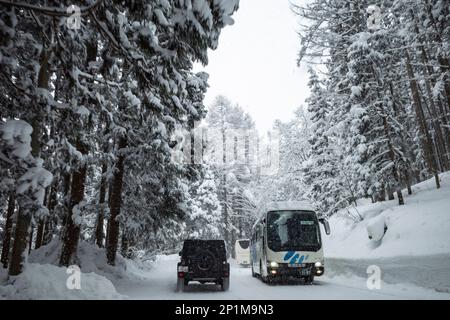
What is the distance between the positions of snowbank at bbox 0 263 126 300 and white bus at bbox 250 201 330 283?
318 inches

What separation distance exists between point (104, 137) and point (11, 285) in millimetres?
7561

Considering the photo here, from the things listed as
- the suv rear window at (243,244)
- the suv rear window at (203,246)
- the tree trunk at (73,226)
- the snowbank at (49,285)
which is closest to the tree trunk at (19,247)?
the snowbank at (49,285)

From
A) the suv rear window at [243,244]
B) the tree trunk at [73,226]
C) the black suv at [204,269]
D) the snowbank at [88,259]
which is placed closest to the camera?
the tree trunk at [73,226]

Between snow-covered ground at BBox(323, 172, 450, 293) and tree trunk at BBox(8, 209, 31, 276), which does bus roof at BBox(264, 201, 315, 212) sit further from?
tree trunk at BBox(8, 209, 31, 276)

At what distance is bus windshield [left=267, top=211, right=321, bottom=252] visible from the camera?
15.2 m

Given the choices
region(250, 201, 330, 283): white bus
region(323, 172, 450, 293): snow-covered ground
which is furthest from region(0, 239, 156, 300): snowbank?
region(323, 172, 450, 293): snow-covered ground

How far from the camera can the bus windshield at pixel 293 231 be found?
15.2 meters

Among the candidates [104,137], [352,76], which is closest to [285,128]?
[352,76]

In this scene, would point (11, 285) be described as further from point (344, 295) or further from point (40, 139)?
point (344, 295)

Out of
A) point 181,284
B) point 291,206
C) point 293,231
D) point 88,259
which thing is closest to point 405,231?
point 293,231

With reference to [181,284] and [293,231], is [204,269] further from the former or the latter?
[293,231]

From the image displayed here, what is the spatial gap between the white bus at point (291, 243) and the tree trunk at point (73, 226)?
302 inches

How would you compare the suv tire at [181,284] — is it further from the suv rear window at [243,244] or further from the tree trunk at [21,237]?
the suv rear window at [243,244]

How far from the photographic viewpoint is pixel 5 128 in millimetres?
5719
